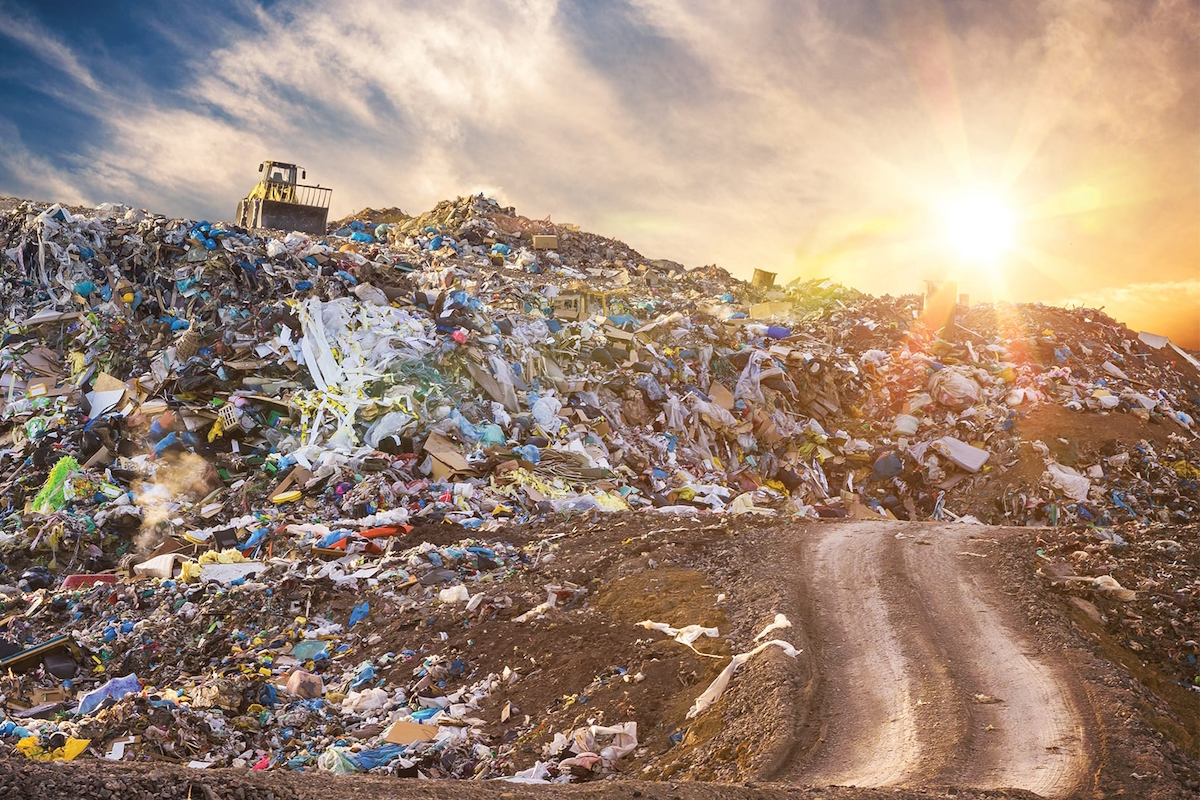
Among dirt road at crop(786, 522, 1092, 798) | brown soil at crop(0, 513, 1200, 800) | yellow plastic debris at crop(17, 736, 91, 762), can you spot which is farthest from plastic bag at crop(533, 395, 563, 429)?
yellow plastic debris at crop(17, 736, 91, 762)

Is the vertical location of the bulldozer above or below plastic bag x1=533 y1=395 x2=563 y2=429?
above

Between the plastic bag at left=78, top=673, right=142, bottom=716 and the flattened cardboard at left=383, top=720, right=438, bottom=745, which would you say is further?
the plastic bag at left=78, top=673, right=142, bottom=716

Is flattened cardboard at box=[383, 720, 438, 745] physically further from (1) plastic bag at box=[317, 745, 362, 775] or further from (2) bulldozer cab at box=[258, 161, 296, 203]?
(2) bulldozer cab at box=[258, 161, 296, 203]

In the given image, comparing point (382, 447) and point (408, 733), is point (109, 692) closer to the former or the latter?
point (408, 733)

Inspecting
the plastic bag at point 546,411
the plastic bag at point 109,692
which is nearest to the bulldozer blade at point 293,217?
the plastic bag at point 546,411

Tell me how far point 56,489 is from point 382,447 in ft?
12.4

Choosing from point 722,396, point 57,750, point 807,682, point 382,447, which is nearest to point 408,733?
point 57,750

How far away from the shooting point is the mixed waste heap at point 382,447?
6.11m

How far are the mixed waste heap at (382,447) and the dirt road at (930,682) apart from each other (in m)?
1.51

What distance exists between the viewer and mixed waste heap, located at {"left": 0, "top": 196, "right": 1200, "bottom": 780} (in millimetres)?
6105

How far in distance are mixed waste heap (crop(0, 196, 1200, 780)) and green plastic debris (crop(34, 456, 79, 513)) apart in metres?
0.05

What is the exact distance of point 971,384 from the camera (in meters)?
14.9

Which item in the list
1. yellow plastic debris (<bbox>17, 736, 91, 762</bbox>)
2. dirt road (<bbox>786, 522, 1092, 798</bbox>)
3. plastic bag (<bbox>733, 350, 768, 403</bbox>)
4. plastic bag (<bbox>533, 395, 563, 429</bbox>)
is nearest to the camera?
dirt road (<bbox>786, 522, 1092, 798</bbox>)

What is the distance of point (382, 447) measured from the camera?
33.2 ft
